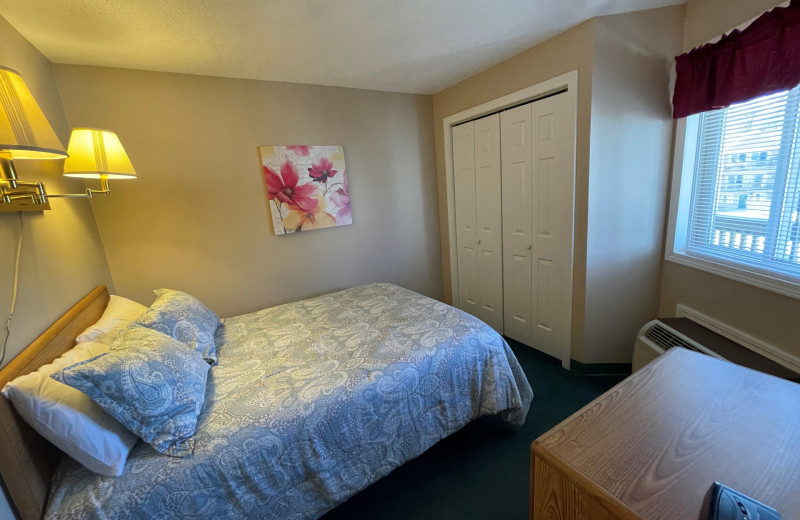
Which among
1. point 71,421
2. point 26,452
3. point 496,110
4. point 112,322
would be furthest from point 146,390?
point 496,110

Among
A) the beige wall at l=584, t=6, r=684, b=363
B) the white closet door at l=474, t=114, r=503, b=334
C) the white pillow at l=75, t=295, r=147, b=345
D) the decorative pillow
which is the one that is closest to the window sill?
the beige wall at l=584, t=6, r=684, b=363

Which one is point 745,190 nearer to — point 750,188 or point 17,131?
point 750,188

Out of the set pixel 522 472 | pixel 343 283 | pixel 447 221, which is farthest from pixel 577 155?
pixel 343 283

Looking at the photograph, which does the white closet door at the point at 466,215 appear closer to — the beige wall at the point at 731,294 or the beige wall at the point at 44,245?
the beige wall at the point at 731,294

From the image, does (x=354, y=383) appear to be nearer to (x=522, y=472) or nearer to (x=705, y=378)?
(x=522, y=472)

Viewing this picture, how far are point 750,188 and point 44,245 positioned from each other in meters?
3.61

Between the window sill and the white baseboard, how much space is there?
285 mm

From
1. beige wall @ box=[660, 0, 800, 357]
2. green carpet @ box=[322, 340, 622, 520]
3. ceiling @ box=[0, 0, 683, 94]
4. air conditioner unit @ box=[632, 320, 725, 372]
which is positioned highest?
ceiling @ box=[0, 0, 683, 94]

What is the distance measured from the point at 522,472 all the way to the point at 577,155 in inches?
76.3

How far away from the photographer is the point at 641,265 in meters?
2.21

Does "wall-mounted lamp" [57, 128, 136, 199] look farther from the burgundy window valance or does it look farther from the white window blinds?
the white window blinds

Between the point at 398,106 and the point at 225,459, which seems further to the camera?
the point at 398,106

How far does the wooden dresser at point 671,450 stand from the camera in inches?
25.1

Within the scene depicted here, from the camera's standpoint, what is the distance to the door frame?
2.05 metres
